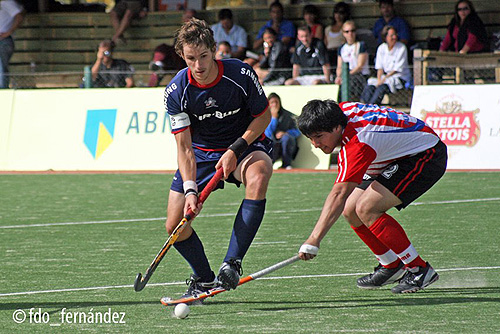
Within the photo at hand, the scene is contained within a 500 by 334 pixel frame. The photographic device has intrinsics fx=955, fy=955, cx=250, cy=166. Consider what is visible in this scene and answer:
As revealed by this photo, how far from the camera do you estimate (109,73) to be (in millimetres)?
15727

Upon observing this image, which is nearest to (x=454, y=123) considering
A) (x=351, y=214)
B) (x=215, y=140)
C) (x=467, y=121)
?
(x=467, y=121)

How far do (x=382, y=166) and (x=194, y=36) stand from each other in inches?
55.3

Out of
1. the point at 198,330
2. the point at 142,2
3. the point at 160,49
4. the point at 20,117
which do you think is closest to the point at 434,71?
the point at 160,49

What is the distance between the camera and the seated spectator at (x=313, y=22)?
53.7 ft

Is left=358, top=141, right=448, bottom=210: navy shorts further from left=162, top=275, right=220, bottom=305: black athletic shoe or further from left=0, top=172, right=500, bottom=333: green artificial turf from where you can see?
left=162, top=275, right=220, bottom=305: black athletic shoe

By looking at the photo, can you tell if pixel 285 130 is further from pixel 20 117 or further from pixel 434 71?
pixel 20 117

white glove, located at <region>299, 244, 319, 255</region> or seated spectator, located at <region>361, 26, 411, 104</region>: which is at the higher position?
white glove, located at <region>299, 244, 319, 255</region>

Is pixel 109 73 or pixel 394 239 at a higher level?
pixel 394 239

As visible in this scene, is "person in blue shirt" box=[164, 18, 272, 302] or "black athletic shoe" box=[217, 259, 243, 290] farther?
"person in blue shirt" box=[164, 18, 272, 302]

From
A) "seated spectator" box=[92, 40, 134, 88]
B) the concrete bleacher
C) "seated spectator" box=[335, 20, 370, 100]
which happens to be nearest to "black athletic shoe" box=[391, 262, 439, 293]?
"seated spectator" box=[335, 20, 370, 100]

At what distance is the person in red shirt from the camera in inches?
208

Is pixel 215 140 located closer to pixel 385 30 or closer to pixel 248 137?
pixel 248 137

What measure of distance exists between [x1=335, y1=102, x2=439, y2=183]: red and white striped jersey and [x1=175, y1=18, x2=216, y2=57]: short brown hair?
0.86m

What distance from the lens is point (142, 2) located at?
20.0m
